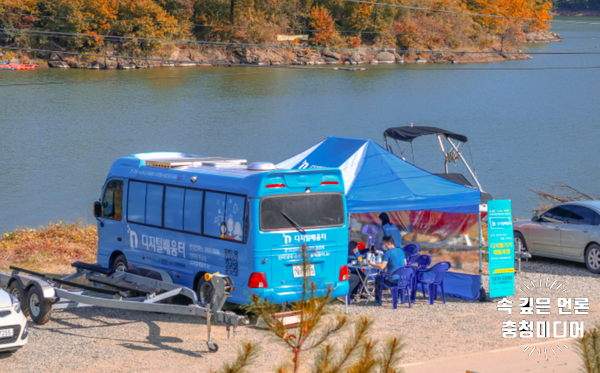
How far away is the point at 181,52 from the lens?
79.3 metres

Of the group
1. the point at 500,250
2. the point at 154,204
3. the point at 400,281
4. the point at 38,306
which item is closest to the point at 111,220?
the point at 154,204

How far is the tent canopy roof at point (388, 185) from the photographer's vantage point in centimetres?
1211

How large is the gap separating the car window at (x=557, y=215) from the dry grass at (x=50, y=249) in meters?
10.2

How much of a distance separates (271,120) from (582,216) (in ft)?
119

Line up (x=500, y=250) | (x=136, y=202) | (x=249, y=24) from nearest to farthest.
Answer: (x=500, y=250)
(x=136, y=202)
(x=249, y=24)

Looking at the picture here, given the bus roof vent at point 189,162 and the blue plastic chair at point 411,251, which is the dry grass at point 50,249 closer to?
the bus roof vent at point 189,162

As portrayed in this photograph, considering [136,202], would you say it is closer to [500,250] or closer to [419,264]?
[419,264]

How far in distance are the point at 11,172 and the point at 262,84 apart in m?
36.2

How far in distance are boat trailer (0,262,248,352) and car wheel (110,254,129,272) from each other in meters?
0.71

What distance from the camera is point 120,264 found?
13.1 metres

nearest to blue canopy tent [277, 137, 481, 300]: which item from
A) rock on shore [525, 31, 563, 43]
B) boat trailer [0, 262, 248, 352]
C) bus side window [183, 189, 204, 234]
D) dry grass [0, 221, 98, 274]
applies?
bus side window [183, 189, 204, 234]

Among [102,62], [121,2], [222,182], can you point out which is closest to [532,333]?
[222,182]

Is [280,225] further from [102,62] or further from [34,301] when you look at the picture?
[102,62]

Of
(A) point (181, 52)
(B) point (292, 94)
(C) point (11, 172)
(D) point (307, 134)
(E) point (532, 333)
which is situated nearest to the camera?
(E) point (532, 333)
